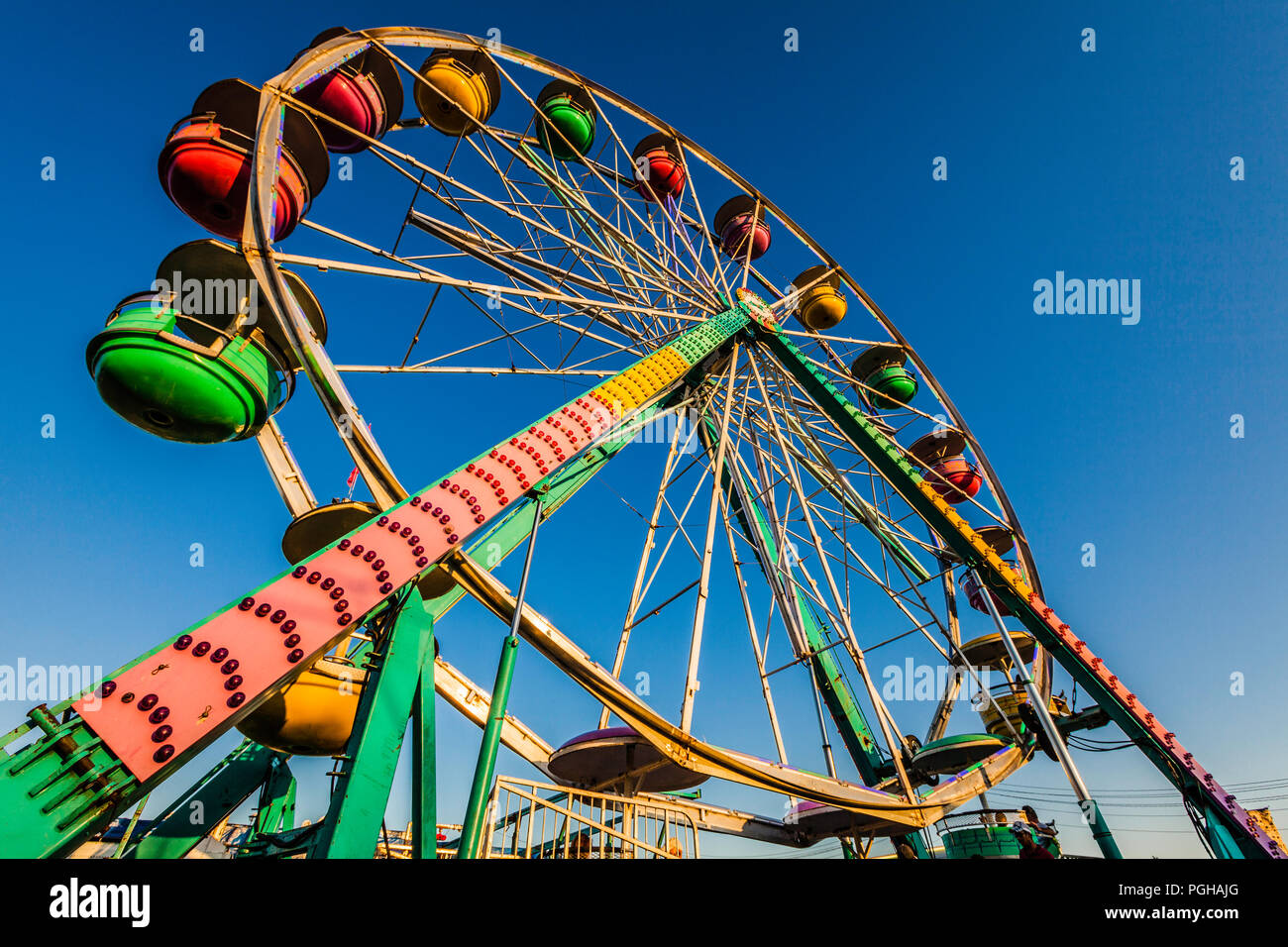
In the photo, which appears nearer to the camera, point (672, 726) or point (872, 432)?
point (672, 726)

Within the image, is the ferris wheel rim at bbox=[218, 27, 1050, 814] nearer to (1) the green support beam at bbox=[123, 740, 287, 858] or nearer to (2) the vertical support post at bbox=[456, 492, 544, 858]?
(2) the vertical support post at bbox=[456, 492, 544, 858]

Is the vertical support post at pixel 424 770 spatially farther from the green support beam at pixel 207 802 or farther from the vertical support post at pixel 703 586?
the green support beam at pixel 207 802

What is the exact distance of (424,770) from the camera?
4.25 meters

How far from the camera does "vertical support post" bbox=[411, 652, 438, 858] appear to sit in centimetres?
400

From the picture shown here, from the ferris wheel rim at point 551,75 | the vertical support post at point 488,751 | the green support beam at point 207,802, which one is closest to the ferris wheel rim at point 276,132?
the ferris wheel rim at point 551,75

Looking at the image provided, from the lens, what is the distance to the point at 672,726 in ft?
19.1

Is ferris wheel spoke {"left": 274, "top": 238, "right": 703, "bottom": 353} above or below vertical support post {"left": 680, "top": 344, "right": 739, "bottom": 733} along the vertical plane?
above

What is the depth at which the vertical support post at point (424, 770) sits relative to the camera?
3998 mm

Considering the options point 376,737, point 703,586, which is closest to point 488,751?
point 376,737

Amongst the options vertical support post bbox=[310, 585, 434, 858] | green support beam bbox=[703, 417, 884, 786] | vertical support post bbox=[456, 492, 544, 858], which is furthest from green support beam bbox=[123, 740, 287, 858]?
green support beam bbox=[703, 417, 884, 786]

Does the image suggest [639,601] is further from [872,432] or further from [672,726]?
[872,432]
